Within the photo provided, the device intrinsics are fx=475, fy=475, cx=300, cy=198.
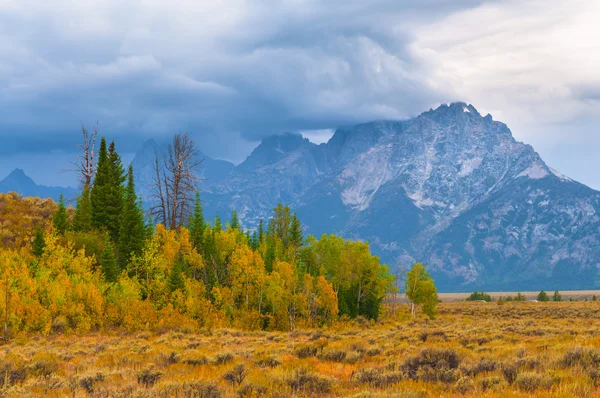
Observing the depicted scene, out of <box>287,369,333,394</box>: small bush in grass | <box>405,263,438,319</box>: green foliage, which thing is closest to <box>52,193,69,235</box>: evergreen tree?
<box>287,369,333,394</box>: small bush in grass

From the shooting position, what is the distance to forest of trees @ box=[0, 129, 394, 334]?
42.7 meters

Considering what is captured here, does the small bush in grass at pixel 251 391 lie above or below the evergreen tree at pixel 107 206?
below

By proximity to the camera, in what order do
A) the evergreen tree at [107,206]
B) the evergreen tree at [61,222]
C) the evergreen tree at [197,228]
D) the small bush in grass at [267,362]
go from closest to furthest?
the small bush in grass at [267,362], the evergreen tree at [61,222], the evergreen tree at [107,206], the evergreen tree at [197,228]

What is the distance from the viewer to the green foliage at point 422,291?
88438mm

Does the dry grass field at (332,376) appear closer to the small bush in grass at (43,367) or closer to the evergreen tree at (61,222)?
the small bush in grass at (43,367)

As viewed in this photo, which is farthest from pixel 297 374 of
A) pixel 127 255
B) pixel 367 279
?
pixel 367 279

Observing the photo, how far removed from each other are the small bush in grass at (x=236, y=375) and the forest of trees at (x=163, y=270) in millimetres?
29468

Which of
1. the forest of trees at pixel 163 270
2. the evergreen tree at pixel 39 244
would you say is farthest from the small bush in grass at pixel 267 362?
the evergreen tree at pixel 39 244

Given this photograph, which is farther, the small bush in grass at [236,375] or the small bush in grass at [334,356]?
the small bush in grass at [334,356]

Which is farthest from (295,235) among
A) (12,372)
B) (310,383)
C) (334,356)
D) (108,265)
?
(310,383)

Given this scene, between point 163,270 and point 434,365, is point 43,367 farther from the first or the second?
point 163,270

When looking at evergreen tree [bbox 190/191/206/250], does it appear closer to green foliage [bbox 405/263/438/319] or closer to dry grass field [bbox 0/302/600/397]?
green foliage [bbox 405/263/438/319]

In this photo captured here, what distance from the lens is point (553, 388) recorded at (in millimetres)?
11586

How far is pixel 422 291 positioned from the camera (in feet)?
295
